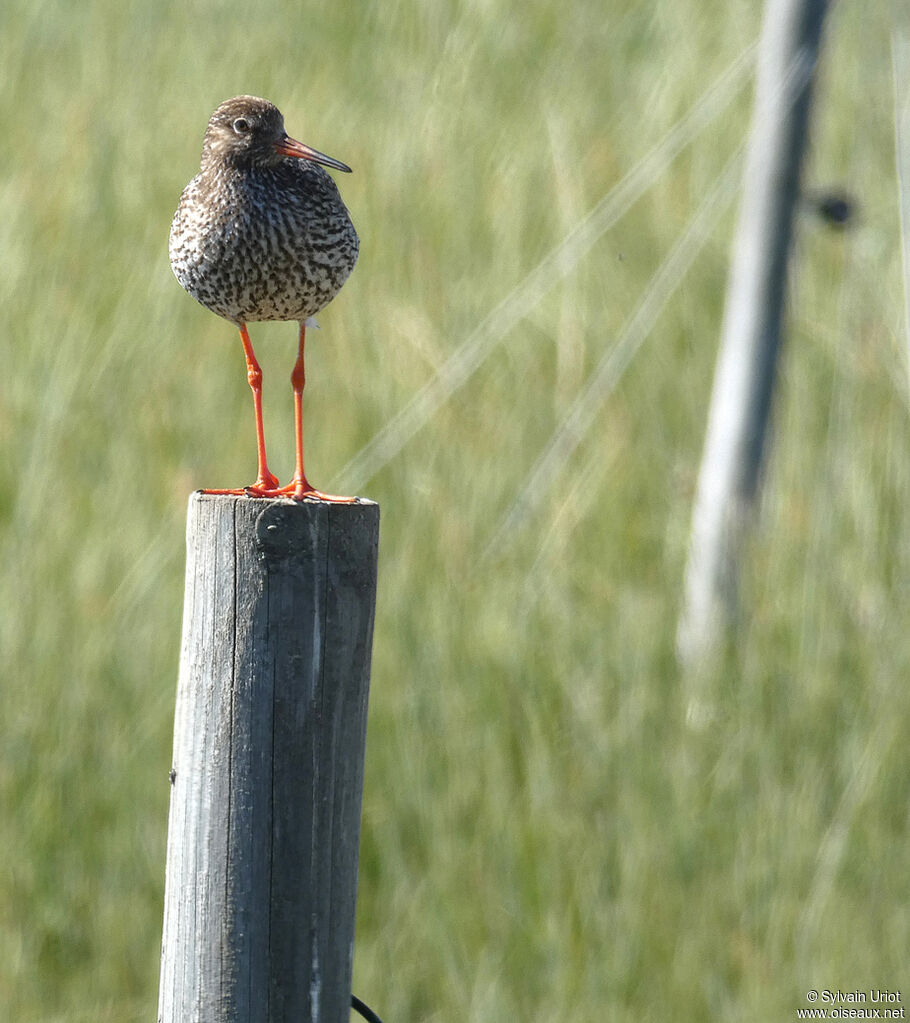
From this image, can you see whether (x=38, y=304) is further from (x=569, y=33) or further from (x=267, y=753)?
(x=267, y=753)

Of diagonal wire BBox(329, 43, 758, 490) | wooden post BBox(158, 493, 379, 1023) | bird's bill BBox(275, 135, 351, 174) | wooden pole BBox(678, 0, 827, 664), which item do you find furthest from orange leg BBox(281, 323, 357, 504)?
wooden pole BBox(678, 0, 827, 664)

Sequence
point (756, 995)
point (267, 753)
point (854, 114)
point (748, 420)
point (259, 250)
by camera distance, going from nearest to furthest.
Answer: point (267, 753), point (259, 250), point (756, 995), point (748, 420), point (854, 114)

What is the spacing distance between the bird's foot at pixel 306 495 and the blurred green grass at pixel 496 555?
1.77 metres

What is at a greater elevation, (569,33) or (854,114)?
(569,33)

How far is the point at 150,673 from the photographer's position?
16.2ft

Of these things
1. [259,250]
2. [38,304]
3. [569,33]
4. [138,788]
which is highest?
[569,33]

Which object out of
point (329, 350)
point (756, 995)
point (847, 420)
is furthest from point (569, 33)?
point (756, 995)

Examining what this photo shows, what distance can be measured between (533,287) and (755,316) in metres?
1.27

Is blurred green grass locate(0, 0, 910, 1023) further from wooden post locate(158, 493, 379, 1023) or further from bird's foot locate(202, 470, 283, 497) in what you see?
wooden post locate(158, 493, 379, 1023)

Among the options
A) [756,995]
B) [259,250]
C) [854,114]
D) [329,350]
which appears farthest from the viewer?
[854,114]

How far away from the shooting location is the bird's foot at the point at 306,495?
8.36 ft

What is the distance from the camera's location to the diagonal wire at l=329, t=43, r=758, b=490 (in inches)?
220

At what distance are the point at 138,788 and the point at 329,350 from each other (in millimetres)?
2300

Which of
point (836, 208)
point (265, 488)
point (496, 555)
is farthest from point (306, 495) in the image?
point (836, 208)
